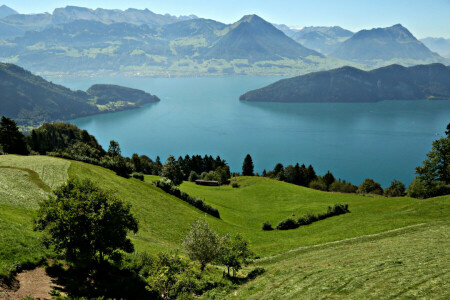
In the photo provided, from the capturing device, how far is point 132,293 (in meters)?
24.9

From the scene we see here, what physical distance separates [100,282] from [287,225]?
3988 cm

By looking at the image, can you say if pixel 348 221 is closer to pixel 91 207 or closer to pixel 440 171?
pixel 440 171

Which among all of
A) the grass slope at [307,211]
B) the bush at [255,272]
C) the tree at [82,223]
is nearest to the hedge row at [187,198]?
the grass slope at [307,211]

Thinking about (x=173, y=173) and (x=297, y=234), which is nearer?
(x=297, y=234)

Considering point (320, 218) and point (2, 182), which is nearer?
point (2, 182)

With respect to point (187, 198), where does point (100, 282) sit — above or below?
above

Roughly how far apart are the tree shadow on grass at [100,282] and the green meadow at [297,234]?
2887 mm

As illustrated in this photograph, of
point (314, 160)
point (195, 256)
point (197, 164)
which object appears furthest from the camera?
point (314, 160)

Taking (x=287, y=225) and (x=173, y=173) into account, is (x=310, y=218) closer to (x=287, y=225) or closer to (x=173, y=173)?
(x=287, y=225)

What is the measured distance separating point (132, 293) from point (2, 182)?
32.8 meters

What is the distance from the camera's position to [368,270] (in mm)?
24094

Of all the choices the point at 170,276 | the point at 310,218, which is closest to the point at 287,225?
the point at 310,218

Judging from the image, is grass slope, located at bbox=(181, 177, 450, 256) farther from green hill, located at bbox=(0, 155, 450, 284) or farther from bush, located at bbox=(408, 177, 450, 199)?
bush, located at bbox=(408, 177, 450, 199)

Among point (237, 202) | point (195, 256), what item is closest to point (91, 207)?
point (195, 256)
